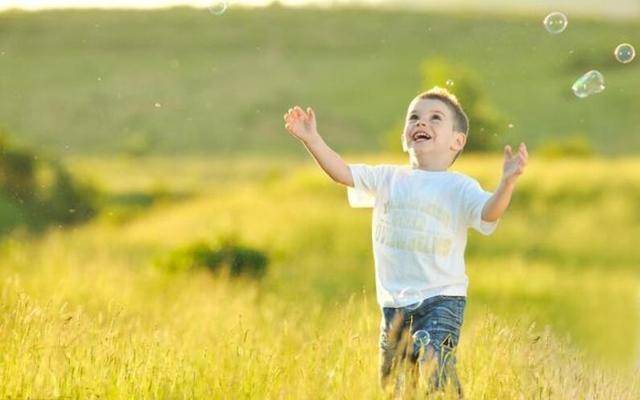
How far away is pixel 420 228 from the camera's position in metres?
6.55

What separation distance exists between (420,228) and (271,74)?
289 feet

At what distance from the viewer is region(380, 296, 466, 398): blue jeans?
6.34 meters

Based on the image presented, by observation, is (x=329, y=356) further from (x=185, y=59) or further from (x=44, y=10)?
(x=44, y=10)

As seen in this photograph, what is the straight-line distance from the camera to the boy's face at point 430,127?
664 cm

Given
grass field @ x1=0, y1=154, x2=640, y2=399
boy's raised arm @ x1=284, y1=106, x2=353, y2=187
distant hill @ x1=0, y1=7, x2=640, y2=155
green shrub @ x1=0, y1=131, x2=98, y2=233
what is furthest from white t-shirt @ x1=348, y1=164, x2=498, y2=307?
distant hill @ x1=0, y1=7, x2=640, y2=155

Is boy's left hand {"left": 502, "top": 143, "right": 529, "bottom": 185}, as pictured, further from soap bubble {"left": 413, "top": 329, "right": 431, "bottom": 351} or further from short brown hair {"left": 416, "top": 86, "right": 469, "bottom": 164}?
soap bubble {"left": 413, "top": 329, "right": 431, "bottom": 351}

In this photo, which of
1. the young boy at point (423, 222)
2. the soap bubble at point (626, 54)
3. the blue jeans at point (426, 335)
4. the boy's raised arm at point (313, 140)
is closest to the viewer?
the blue jeans at point (426, 335)

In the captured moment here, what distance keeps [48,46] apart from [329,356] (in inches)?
3702

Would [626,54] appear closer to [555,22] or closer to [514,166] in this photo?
[555,22]

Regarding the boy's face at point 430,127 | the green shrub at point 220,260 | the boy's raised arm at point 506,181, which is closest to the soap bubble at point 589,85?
the boy's face at point 430,127

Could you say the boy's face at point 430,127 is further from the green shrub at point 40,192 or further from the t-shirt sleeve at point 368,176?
the green shrub at point 40,192

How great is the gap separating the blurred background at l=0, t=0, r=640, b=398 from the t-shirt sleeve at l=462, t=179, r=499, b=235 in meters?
0.55

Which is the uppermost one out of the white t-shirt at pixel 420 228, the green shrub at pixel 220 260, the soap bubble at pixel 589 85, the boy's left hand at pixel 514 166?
the soap bubble at pixel 589 85

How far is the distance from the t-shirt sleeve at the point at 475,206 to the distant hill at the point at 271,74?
194 feet
